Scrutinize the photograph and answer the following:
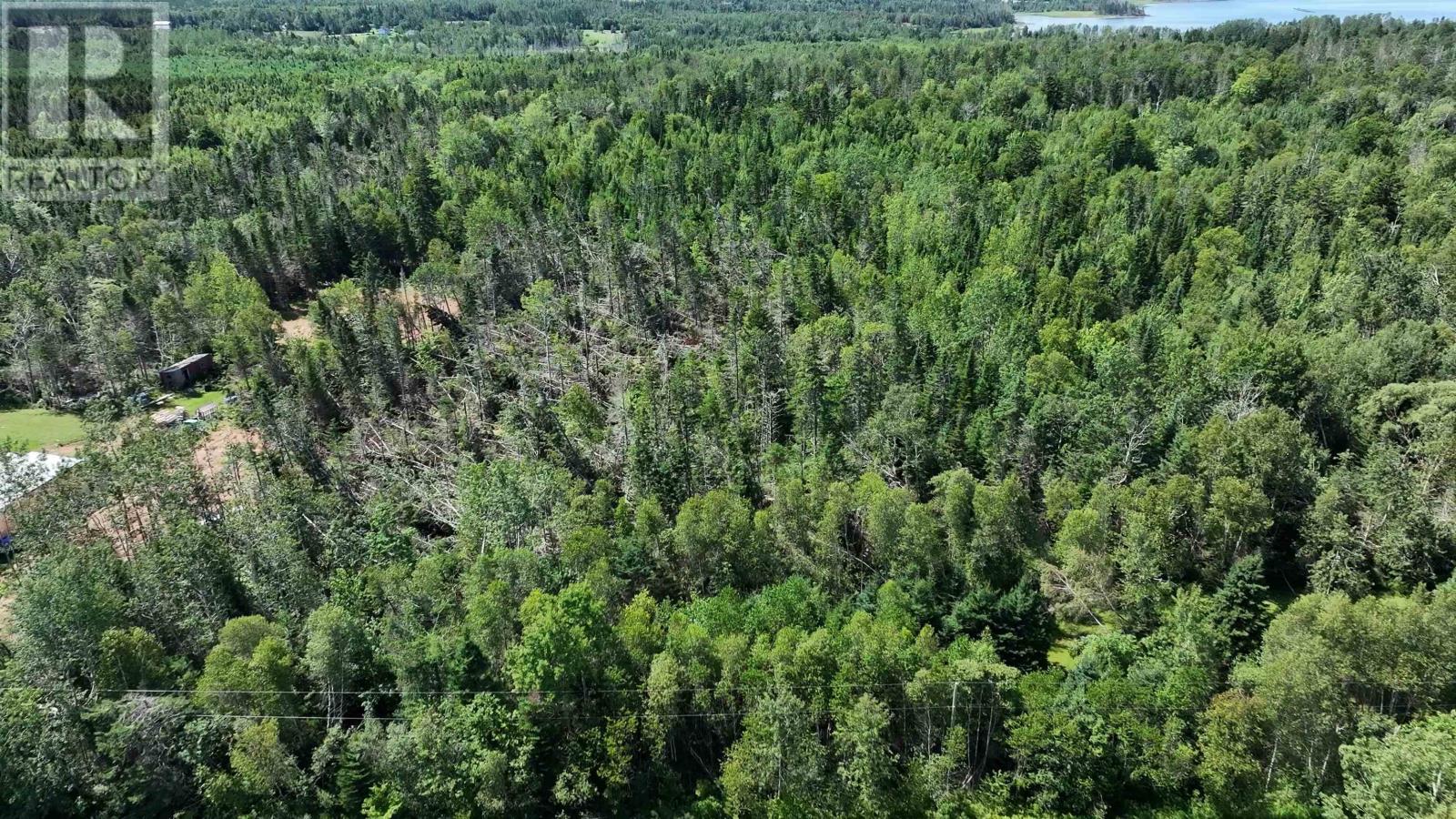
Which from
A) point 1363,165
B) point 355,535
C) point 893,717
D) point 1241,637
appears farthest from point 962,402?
point 1363,165

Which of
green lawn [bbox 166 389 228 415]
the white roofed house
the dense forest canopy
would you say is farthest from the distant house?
the white roofed house

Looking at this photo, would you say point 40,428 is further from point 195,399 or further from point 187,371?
point 187,371

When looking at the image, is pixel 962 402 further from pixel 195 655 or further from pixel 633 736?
pixel 195 655

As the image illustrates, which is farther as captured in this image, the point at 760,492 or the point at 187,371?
the point at 187,371

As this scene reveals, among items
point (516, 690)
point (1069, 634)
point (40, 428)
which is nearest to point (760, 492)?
point (1069, 634)

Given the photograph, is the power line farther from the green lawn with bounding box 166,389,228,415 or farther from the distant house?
the distant house

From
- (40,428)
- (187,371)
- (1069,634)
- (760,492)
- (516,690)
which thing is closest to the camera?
(516,690)
